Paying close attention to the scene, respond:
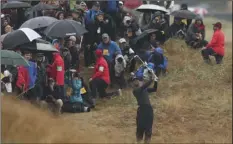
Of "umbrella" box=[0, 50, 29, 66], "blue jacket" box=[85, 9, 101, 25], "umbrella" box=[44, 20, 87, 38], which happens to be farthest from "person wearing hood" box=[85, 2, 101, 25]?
"umbrella" box=[0, 50, 29, 66]

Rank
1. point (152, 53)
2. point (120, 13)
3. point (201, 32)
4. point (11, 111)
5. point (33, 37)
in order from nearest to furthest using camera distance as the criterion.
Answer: point (11, 111) → point (33, 37) → point (152, 53) → point (120, 13) → point (201, 32)

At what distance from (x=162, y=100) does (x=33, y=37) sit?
4339mm

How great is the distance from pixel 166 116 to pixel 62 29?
11.0 ft

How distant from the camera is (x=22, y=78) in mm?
12234

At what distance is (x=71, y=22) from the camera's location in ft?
48.8

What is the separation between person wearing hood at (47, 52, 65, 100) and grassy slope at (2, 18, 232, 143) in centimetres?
62

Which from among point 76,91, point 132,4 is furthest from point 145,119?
point 132,4

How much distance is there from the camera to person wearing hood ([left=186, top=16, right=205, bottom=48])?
63.3 ft

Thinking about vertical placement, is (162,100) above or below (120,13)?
below

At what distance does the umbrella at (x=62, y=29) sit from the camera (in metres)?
14.4

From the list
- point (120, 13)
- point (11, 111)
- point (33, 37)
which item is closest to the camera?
point (11, 111)

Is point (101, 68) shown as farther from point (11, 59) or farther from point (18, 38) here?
point (11, 59)

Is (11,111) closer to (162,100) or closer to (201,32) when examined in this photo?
(162,100)

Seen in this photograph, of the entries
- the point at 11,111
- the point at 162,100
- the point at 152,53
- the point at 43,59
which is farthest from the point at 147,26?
the point at 11,111
